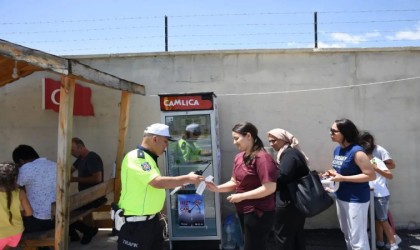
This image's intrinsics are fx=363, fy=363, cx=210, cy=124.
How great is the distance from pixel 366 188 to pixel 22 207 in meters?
3.57

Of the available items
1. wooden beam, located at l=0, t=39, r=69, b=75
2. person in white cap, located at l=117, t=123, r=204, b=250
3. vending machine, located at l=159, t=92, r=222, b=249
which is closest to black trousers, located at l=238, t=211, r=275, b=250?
person in white cap, located at l=117, t=123, r=204, b=250

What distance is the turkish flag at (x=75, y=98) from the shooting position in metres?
5.64

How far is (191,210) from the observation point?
16.4ft

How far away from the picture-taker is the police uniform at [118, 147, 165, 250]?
2.76 m

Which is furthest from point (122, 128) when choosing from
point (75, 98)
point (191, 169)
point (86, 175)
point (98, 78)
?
point (98, 78)

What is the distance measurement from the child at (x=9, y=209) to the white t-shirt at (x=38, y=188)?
0.83ft

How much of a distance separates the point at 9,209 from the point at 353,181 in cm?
341

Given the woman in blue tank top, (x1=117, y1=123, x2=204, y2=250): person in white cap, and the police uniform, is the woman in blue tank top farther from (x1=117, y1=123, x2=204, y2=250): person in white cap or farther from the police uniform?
the police uniform

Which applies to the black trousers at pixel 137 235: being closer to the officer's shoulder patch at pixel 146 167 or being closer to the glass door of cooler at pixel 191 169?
the officer's shoulder patch at pixel 146 167

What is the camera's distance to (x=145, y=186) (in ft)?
9.08

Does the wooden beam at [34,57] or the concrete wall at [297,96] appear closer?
the wooden beam at [34,57]

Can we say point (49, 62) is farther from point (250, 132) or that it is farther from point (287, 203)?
point (287, 203)

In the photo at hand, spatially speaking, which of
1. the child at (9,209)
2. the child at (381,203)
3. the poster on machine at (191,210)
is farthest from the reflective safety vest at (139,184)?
the child at (381,203)

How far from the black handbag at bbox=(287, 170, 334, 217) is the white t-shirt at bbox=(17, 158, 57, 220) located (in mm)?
2617
